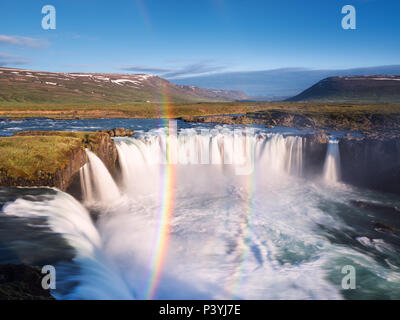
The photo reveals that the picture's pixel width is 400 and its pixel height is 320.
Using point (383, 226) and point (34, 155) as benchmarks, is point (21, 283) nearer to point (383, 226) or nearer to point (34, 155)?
point (34, 155)

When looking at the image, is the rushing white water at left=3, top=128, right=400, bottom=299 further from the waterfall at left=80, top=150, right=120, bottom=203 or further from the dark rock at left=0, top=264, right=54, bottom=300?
the dark rock at left=0, top=264, right=54, bottom=300

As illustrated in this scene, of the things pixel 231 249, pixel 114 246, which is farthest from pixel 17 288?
pixel 231 249

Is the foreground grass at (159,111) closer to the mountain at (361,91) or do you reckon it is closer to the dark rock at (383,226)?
the dark rock at (383,226)

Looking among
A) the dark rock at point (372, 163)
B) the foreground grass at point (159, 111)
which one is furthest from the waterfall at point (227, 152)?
the foreground grass at point (159, 111)

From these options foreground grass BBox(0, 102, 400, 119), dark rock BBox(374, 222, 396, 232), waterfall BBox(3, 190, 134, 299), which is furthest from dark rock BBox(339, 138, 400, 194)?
foreground grass BBox(0, 102, 400, 119)

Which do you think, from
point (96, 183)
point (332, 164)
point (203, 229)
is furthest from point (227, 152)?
point (203, 229)

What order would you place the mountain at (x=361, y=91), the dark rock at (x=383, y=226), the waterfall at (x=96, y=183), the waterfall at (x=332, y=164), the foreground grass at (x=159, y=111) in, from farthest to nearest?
the mountain at (x=361, y=91)
the foreground grass at (x=159, y=111)
the waterfall at (x=332, y=164)
the waterfall at (x=96, y=183)
the dark rock at (x=383, y=226)
